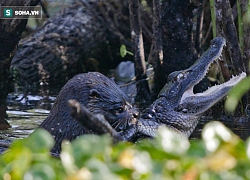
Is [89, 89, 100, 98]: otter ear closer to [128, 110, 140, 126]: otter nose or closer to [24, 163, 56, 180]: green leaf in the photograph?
[128, 110, 140, 126]: otter nose

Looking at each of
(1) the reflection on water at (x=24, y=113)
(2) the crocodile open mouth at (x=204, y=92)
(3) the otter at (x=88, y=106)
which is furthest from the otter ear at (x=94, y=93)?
(1) the reflection on water at (x=24, y=113)

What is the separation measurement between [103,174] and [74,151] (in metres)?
0.15

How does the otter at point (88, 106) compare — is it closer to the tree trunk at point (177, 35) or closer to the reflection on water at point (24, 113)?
the reflection on water at point (24, 113)

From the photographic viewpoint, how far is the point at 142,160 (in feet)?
5.97

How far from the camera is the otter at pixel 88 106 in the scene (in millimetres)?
4508

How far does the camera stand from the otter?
14.8 feet

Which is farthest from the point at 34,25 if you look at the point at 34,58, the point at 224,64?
the point at 224,64

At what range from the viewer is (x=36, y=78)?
9250mm

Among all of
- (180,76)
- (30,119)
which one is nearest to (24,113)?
(30,119)

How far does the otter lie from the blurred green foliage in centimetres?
254

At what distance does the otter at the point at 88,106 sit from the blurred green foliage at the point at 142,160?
2.54 metres

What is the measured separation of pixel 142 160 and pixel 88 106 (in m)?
2.75

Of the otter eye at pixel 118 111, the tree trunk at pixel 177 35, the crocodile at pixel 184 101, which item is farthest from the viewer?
the tree trunk at pixel 177 35

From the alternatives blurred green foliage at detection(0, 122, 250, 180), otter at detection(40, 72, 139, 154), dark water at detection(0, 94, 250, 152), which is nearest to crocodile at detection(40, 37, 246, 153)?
otter at detection(40, 72, 139, 154)
